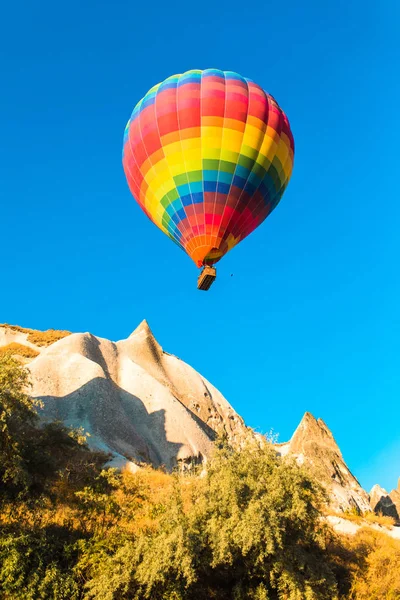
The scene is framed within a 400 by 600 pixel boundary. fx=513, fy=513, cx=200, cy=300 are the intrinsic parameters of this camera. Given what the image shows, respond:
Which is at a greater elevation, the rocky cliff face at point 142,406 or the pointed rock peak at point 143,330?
the pointed rock peak at point 143,330

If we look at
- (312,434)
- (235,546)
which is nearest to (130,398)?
(312,434)

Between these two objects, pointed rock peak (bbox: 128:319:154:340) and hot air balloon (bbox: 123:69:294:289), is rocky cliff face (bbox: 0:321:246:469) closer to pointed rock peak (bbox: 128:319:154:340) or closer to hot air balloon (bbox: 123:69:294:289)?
pointed rock peak (bbox: 128:319:154:340)

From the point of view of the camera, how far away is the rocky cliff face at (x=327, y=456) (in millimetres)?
41603

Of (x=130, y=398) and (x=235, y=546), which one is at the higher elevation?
(x=130, y=398)

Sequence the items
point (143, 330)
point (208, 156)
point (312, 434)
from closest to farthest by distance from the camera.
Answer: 1. point (208, 156)
2. point (312, 434)
3. point (143, 330)

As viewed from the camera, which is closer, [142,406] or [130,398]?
[142,406]

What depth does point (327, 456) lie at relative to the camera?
46.1 m

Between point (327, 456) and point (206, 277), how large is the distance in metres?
25.8

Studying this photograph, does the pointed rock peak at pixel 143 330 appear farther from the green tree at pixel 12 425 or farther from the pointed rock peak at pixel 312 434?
the green tree at pixel 12 425

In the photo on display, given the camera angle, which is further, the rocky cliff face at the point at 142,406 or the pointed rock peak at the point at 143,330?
the pointed rock peak at the point at 143,330

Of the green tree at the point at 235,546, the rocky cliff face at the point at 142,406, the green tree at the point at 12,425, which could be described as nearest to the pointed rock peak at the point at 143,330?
the rocky cliff face at the point at 142,406

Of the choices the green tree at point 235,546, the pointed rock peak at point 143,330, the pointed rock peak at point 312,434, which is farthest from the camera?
the pointed rock peak at point 143,330

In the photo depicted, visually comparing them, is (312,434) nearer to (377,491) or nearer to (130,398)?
(377,491)

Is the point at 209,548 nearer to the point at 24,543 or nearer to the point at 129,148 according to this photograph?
the point at 24,543
